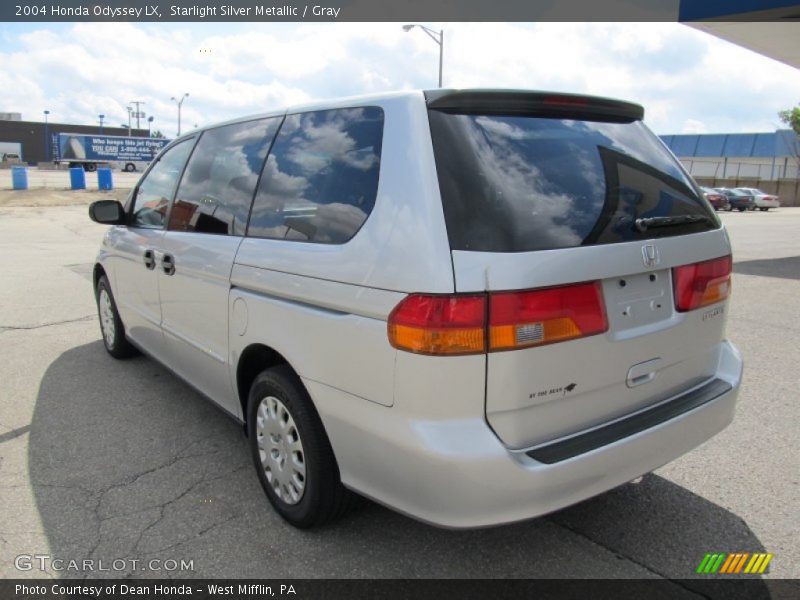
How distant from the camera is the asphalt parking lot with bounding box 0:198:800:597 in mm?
2566

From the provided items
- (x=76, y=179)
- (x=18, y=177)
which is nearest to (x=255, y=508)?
(x=18, y=177)

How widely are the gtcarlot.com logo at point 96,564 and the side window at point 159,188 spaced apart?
2.10 metres

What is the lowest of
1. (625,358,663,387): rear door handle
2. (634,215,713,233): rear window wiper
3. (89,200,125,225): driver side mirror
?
(625,358,663,387): rear door handle

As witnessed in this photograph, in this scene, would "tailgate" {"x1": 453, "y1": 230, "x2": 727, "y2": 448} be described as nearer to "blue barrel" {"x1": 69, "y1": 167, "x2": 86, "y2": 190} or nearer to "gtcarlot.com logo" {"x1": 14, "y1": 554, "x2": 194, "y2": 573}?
"gtcarlot.com logo" {"x1": 14, "y1": 554, "x2": 194, "y2": 573}

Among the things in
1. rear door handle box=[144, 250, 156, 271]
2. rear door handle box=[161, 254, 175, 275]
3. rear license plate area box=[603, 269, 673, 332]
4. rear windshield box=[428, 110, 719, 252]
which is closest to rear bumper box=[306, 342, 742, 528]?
rear license plate area box=[603, 269, 673, 332]

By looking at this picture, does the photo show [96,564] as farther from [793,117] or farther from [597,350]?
[793,117]

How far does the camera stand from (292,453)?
2719mm

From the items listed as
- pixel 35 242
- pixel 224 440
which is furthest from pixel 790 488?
pixel 35 242

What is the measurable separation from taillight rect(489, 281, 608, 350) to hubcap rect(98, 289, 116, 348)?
13.4 feet

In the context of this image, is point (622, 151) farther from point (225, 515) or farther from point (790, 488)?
point (225, 515)

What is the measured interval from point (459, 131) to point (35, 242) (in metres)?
14.1

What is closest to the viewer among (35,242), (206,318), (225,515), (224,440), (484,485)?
(484,485)

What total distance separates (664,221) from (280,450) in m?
1.92

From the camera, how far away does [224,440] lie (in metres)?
3.73
